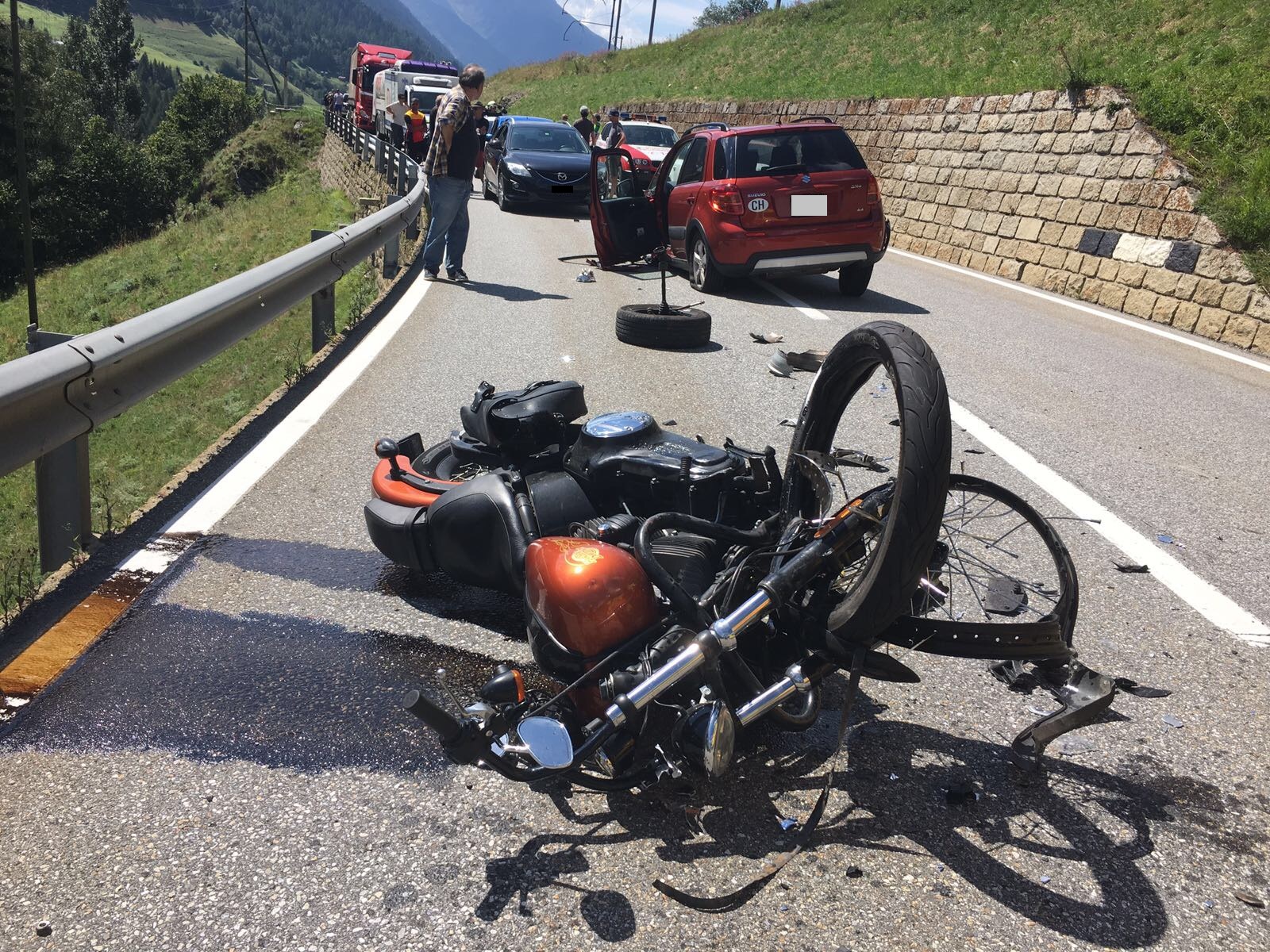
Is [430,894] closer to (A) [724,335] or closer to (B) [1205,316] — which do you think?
(A) [724,335]

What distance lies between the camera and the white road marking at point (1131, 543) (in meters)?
3.90

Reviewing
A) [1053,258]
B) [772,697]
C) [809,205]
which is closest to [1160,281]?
[1053,258]

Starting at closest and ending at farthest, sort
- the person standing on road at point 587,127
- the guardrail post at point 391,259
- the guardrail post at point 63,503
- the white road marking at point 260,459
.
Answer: the guardrail post at point 63,503
the white road marking at point 260,459
the guardrail post at point 391,259
the person standing on road at point 587,127

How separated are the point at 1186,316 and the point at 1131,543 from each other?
28.7 ft

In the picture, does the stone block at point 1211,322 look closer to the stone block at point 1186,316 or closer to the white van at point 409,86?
the stone block at point 1186,316

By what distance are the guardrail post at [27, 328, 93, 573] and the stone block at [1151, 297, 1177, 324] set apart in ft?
39.3

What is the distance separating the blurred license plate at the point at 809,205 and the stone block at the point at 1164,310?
4577mm

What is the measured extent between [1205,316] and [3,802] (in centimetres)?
1241

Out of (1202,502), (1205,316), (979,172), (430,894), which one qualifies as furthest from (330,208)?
(430,894)

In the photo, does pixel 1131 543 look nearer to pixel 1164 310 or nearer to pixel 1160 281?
pixel 1164 310

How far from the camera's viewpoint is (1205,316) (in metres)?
11.7

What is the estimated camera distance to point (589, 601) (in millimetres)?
2602

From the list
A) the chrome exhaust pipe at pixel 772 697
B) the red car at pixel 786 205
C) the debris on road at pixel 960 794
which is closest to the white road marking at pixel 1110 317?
the red car at pixel 786 205

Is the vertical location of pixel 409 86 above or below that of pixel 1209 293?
above
